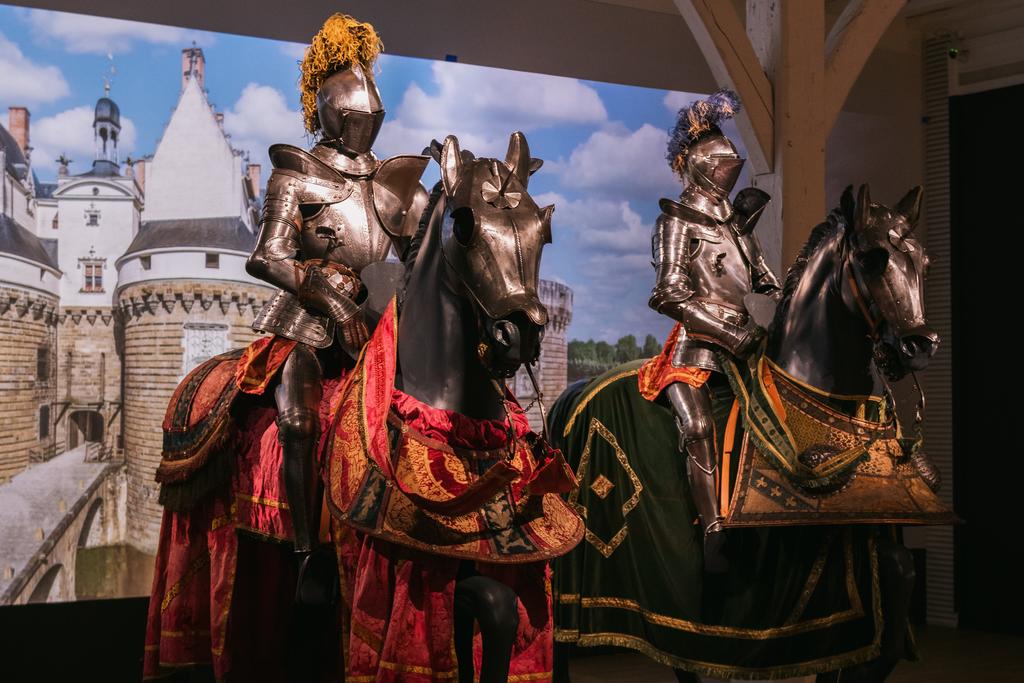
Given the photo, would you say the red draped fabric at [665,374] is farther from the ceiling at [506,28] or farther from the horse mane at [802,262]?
the ceiling at [506,28]

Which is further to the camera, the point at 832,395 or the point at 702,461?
the point at 702,461

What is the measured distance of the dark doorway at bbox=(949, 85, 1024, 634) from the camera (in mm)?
7047

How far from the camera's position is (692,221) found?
4.67 meters

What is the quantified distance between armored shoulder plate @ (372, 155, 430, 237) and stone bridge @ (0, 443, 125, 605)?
2.30 meters

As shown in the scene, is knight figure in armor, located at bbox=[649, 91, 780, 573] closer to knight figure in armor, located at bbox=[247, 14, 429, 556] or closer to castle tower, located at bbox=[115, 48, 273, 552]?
knight figure in armor, located at bbox=[247, 14, 429, 556]

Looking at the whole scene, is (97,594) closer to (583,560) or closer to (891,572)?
(583,560)

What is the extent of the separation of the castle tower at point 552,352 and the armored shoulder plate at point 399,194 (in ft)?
8.21

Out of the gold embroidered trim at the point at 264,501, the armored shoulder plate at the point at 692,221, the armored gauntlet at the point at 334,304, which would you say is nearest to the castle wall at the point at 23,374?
the gold embroidered trim at the point at 264,501

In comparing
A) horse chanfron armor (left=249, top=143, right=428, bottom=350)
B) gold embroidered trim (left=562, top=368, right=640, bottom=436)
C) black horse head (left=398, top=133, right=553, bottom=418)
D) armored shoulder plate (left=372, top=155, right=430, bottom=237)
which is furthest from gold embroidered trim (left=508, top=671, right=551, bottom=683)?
gold embroidered trim (left=562, top=368, right=640, bottom=436)

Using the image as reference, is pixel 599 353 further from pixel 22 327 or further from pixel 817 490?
pixel 22 327

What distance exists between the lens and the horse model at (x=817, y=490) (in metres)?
3.86

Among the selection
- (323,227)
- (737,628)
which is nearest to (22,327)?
(323,227)

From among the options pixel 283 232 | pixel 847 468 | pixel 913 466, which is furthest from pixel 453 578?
pixel 913 466

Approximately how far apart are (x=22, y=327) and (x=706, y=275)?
119 inches
